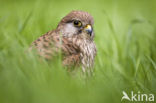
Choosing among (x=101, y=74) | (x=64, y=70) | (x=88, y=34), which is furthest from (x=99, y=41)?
(x=64, y=70)

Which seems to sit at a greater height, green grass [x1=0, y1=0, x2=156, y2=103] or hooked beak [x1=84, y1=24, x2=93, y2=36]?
hooked beak [x1=84, y1=24, x2=93, y2=36]

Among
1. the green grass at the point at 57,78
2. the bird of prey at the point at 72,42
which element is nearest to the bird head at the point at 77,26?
the bird of prey at the point at 72,42

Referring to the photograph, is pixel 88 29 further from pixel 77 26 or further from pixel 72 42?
pixel 72 42

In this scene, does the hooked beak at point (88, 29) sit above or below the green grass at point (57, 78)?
above

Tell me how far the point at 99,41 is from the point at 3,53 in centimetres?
214

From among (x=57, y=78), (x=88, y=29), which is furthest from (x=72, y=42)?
(x=57, y=78)

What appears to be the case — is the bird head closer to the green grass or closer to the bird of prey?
the bird of prey

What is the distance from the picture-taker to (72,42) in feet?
14.6

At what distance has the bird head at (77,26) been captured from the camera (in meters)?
4.64

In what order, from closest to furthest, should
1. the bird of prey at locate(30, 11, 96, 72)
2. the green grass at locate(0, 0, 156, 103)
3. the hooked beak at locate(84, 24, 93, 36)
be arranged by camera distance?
the green grass at locate(0, 0, 156, 103)
the bird of prey at locate(30, 11, 96, 72)
the hooked beak at locate(84, 24, 93, 36)

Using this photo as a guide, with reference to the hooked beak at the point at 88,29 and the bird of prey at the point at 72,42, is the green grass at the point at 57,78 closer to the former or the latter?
the bird of prey at the point at 72,42

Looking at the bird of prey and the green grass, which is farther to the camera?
the bird of prey

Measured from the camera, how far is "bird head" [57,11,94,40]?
464 cm

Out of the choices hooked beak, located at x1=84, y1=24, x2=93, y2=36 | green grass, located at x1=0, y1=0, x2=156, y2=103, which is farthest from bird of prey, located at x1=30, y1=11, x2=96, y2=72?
green grass, located at x1=0, y1=0, x2=156, y2=103
